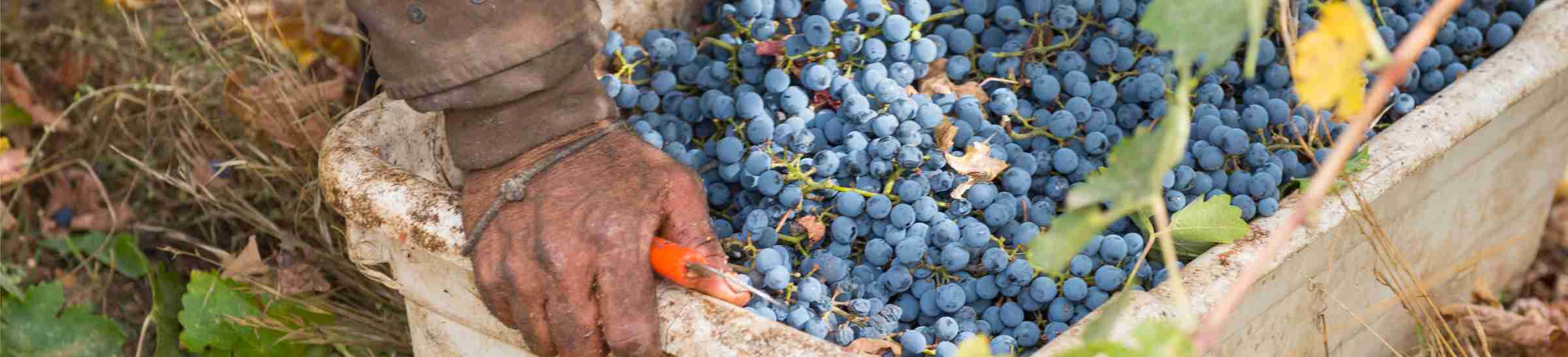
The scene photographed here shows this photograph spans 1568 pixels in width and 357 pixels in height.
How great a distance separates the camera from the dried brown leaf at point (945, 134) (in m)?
1.65

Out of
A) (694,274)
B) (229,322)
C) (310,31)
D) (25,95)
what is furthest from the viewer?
(310,31)

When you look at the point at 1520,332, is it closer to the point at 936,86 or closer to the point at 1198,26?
the point at 936,86

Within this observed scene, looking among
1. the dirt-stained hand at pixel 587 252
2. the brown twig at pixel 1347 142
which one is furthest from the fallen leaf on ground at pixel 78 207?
the brown twig at pixel 1347 142

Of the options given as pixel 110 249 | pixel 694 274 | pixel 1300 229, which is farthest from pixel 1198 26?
pixel 110 249

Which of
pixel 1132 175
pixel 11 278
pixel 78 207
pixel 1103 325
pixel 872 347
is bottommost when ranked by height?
pixel 78 207

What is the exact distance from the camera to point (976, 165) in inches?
63.0

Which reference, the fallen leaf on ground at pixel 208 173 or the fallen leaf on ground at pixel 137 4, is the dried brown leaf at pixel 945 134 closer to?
the fallen leaf on ground at pixel 208 173

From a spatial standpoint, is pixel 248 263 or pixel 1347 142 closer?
pixel 1347 142

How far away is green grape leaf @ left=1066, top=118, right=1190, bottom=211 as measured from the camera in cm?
65

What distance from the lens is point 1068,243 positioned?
0.69m

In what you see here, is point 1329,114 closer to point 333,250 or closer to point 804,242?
point 804,242

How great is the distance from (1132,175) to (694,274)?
70 centimetres

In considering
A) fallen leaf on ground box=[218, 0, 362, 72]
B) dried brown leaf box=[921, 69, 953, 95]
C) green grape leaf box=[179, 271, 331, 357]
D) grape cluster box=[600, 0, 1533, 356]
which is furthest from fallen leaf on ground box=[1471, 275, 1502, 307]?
fallen leaf on ground box=[218, 0, 362, 72]

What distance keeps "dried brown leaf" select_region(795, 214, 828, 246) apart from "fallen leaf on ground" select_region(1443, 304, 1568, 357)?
1.19 metres
